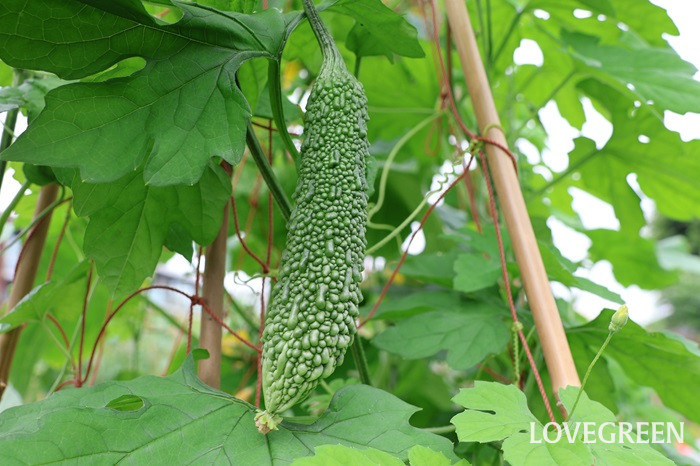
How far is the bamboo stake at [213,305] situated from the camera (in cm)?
87

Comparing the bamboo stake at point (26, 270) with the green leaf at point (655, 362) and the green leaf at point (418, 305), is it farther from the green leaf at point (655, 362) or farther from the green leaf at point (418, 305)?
the green leaf at point (655, 362)

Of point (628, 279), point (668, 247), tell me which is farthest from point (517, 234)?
point (668, 247)

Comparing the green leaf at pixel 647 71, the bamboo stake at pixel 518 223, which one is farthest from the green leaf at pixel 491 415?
the green leaf at pixel 647 71

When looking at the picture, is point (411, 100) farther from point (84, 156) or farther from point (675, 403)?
point (84, 156)

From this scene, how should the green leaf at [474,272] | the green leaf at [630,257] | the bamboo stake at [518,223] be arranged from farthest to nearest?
the green leaf at [630,257], the green leaf at [474,272], the bamboo stake at [518,223]

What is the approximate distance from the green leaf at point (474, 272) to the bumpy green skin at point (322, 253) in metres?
0.37

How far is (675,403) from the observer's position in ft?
3.34

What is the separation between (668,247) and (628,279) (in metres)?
1.20

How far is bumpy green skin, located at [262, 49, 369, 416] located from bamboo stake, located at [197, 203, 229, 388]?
0.80 ft

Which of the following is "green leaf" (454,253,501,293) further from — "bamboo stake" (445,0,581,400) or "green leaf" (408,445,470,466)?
"green leaf" (408,445,470,466)

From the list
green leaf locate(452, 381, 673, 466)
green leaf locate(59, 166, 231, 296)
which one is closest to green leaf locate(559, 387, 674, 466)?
green leaf locate(452, 381, 673, 466)

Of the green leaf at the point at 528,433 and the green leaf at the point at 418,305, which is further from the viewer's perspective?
the green leaf at the point at 418,305

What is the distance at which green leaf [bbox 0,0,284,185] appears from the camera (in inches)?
24.6

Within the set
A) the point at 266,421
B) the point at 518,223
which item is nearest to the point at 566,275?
the point at 518,223
